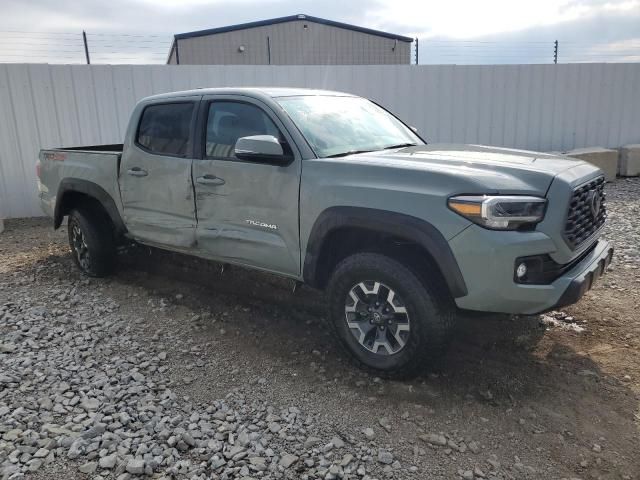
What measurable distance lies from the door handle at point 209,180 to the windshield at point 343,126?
0.77 meters

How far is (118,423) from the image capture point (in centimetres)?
304

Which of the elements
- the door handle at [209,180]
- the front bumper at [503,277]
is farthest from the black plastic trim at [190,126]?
the front bumper at [503,277]

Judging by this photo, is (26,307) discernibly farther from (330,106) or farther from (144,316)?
(330,106)

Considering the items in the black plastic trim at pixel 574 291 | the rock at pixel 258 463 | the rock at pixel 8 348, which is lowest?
the rock at pixel 258 463

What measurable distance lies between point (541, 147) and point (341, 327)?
31.6 feet

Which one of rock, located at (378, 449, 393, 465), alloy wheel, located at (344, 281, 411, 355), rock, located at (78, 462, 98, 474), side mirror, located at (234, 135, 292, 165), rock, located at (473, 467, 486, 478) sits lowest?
rock, located at (473, 467, 486, 478)

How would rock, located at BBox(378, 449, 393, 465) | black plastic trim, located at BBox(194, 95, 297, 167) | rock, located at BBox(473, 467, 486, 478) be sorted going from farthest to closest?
1. black plastic trim, located at BBox(194, 95, 297, 167)
2. rock, located at BBox(378, 449, 393, 465)
3. rock, located at BBox(473, 467, 486, 478)

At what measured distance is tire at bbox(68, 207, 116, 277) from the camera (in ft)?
18.1

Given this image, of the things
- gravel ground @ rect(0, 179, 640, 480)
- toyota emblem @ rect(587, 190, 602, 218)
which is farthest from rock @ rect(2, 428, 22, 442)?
toyota emblem @ rect(587, 190, 602, 218)

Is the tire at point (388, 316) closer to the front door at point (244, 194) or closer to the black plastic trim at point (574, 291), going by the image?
the front door at point (244, 194)

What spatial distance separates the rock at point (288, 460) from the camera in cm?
268

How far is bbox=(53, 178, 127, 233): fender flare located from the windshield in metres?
2.27

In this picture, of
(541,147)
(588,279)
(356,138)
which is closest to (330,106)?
(356,138)

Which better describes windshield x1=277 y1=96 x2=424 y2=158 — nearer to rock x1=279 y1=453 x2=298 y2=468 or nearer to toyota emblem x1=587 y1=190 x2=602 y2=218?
toyota emblem x1=587 y1=190 x2=602 y2=218
